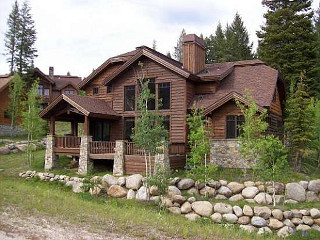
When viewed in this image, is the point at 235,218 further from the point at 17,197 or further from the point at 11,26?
the point at 11,26

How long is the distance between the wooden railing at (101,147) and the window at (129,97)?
10.0 ft

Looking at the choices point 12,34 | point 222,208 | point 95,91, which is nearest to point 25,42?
point 12,34

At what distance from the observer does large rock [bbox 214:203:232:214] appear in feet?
48.4

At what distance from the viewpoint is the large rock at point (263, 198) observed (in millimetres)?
15650

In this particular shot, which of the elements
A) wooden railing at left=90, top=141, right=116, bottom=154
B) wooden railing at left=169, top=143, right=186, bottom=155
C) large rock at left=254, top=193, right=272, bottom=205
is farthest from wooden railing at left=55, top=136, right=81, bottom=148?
large rock at left=254, top=193, right=272, bottom=205

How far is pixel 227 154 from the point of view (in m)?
19.6

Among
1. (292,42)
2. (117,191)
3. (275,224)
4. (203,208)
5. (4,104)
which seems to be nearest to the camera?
(275,224)

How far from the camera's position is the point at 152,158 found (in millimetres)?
18953

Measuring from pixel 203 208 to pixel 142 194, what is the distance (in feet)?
10.8

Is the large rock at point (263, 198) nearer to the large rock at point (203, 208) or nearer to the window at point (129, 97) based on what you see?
the large rock at point (203, 208)

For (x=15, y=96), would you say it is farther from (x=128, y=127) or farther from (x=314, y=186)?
(x=314, y=186)

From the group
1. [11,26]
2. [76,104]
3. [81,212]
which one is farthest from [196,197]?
[11,26]

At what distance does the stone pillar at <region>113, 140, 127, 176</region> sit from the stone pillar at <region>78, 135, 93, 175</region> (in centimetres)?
183

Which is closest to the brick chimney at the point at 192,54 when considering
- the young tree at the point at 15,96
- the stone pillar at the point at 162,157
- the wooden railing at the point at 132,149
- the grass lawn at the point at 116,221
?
the wooden railing at the point at 132,149
